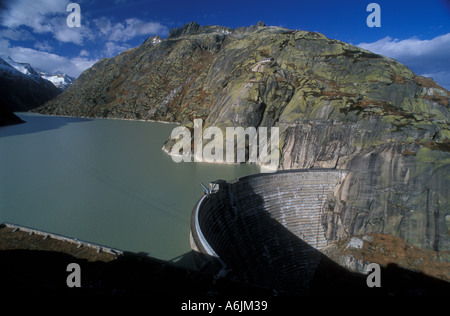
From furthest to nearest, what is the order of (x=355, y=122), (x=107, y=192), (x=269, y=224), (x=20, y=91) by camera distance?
(x=20, y=91) < (x=355, y=122) < (x=107, y=192) < (x=269, y=224)

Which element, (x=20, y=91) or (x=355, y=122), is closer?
(x=355, y=122)

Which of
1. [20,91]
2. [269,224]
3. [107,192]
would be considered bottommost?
[269,224]

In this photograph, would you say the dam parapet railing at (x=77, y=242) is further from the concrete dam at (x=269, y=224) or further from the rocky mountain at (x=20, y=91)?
the rocky mountain at (x=20, y=91)

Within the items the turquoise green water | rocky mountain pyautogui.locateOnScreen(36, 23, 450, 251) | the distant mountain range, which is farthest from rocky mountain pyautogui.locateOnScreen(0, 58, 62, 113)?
rocky mountain pyautogui.locateOnScreen(36, 23, 450, 251)

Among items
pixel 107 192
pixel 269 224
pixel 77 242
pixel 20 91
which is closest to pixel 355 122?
pixel 269 224

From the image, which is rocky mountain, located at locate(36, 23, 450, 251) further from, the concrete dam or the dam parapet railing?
the dam parapet railing

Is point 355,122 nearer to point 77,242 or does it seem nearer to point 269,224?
point 269,224
